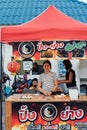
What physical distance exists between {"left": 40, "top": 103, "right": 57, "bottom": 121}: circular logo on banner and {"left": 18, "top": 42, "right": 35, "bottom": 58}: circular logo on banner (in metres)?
1.06

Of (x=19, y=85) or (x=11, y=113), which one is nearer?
(x=11, y=113)

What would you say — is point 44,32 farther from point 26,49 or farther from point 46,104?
point 46,104

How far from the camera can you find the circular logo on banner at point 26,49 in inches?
254

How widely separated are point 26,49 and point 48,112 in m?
1.27

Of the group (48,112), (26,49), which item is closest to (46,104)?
(48,112)

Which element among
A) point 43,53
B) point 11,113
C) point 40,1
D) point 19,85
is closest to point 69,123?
point 11,113

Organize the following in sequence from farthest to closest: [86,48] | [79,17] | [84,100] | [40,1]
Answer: [40,1]
[79,17]
[86,48]
[84,100]

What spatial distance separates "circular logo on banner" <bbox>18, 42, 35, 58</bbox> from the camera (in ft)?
21.2

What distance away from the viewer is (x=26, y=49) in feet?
21.2

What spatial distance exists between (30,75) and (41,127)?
5300mm

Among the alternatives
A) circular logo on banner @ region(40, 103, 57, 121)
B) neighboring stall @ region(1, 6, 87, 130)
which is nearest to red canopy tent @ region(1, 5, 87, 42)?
neighboring stall @ region(1, 6, 87, 130)

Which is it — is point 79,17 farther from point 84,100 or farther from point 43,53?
point 84,100

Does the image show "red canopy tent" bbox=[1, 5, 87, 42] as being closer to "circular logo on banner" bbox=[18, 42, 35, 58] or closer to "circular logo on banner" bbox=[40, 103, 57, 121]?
"circular logo on banner" bbox=[18, 42, 35, 58]

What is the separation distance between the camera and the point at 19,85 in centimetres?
1109
